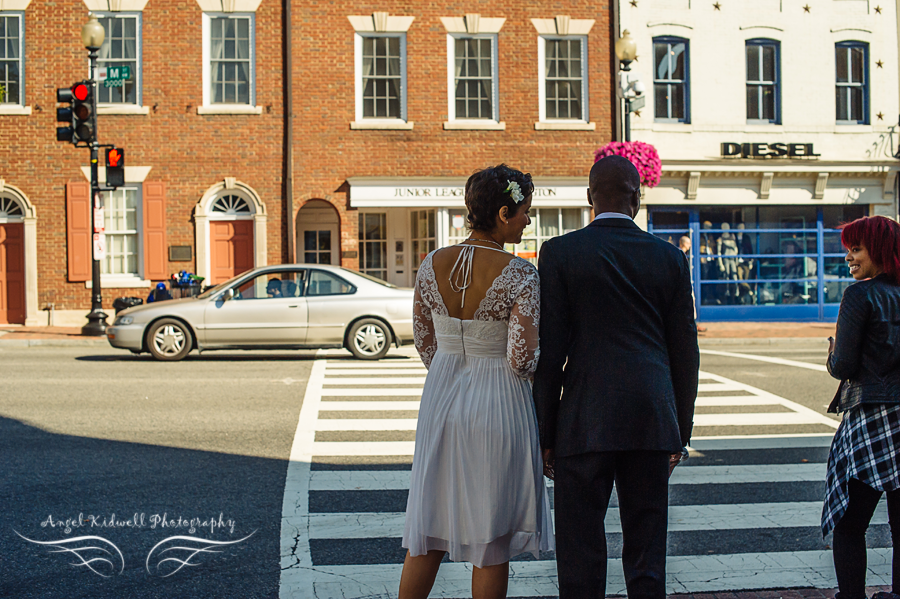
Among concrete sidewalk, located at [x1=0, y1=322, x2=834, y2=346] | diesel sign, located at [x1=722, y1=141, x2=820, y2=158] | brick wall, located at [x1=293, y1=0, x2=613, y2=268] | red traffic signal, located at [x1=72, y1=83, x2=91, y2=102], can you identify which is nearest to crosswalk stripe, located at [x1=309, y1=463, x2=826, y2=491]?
concrete sidewalk, located at [x1=0, y1=322, x2=834, y2=346]

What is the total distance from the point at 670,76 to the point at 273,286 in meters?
12.1

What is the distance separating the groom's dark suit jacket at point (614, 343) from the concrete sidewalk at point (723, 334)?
14.2 meters

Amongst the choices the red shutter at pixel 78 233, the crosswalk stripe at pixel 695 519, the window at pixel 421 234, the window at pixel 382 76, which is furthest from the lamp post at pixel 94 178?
the crosswalk stripe at pixel 695 519

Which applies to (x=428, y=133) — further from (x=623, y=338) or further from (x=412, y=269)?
(x=623, y=338)

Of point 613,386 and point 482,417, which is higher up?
point 613,386

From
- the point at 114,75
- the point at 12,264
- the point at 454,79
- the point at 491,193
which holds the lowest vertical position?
the point at 491,193

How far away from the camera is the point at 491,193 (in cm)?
338

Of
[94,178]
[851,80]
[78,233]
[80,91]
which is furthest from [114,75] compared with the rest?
[851,80]

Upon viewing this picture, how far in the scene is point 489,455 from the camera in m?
3.26

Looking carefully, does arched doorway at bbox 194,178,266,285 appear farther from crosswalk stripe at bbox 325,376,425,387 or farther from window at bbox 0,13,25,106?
crosswalk stripe at bbox 325,376,425,387

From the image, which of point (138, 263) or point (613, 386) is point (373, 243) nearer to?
point (138, 263)

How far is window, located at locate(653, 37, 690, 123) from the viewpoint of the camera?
2072 cm

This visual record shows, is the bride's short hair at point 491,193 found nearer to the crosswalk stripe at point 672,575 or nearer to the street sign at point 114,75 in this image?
the crosswalk stripe at point 672,575

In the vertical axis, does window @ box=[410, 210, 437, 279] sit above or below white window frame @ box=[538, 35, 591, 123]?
below
